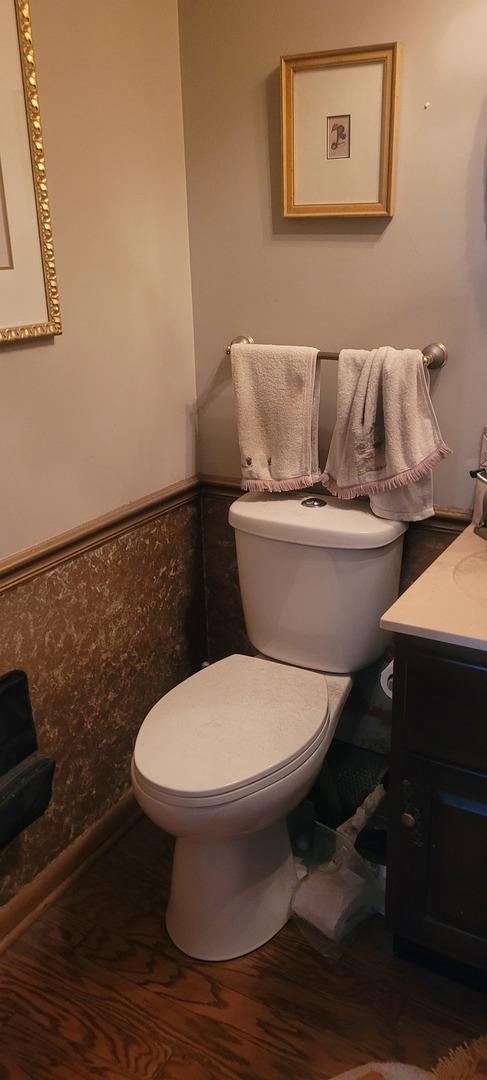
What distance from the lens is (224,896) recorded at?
1.55 metres

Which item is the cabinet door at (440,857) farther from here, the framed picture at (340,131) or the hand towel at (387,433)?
the framed picture at (340,131)

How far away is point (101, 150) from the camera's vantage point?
5.07 ft

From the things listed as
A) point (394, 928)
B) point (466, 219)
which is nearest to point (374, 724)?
point (394, 928)

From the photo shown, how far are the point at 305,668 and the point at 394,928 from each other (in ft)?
1.81

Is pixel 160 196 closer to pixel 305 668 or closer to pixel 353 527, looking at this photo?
pixel 353 527

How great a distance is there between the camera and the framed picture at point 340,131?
1.52 metres

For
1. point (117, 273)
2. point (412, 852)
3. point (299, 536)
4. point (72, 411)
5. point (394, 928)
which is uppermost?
point (117, 273)

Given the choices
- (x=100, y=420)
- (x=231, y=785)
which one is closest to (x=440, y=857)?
(x=231, y=785)

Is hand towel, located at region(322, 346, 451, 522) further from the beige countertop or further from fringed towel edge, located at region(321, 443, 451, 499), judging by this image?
the beige countertop

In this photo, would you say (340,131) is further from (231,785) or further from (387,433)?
(231,785)

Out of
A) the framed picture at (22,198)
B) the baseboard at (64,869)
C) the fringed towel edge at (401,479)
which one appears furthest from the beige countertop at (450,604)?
the baseboard at (64,869)

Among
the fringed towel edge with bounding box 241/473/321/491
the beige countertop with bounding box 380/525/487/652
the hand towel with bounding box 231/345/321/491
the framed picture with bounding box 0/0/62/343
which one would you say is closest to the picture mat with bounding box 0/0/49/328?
Answer: the framed picture with bounding box 0/0/62/343

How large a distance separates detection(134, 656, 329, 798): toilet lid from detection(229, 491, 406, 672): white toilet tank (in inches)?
3.2

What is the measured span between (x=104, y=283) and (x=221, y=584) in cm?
84
